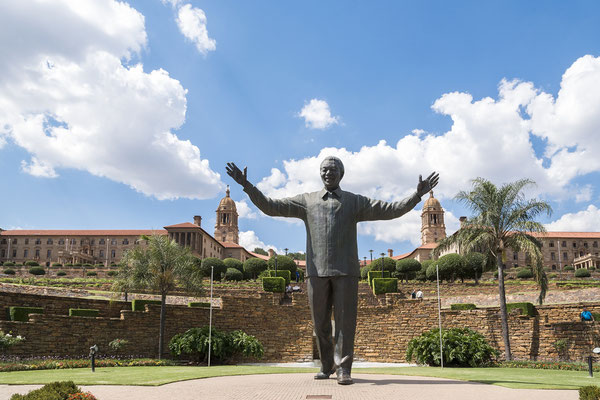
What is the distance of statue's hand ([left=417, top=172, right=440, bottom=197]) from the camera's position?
7074 mm

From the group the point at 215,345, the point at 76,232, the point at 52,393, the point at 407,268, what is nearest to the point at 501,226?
the point at 215,345

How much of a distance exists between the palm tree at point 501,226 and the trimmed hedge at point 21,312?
18189 mm

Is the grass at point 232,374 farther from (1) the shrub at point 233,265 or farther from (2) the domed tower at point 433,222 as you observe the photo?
(2) the domed tower at point 433,222

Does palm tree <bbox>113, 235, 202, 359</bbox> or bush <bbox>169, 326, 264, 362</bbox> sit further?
palm tree <bbox>113, 235, 202, 359</bbox>

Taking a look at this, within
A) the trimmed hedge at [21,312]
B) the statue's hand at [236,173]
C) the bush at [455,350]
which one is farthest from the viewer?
the trimmed hedge at [21,312]

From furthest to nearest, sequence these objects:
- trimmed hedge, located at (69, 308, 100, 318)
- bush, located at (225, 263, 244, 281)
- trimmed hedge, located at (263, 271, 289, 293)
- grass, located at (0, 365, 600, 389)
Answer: bush, located at (225, 263, 244, 281) < trimmed hedge, located at (263, 271, 289, 293) < trimmed hedge, located at (69, 308, 100, 318) < grass, located at (0, 365, 600, 389)

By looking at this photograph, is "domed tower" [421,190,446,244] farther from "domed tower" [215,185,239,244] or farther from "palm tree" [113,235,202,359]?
"palm tree" [113,235,202,359]

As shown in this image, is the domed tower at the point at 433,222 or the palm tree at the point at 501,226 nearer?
the palm tree at the point at 501,226

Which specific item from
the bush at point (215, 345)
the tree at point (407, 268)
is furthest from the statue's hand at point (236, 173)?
the tree at point (407, 268)

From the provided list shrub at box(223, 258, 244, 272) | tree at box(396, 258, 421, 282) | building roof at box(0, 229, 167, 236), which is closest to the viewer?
tree at box(396, 258, 421, 282)

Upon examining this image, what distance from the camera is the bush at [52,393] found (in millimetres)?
4602

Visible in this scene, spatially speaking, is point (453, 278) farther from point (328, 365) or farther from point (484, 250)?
point (328, 365)

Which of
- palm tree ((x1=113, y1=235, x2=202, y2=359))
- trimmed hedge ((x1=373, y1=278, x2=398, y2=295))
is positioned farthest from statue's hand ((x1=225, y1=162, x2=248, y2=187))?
trimmed hedge ((x1=373, y1=278, x2=398, y2=295))

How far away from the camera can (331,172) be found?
24.8 ft
